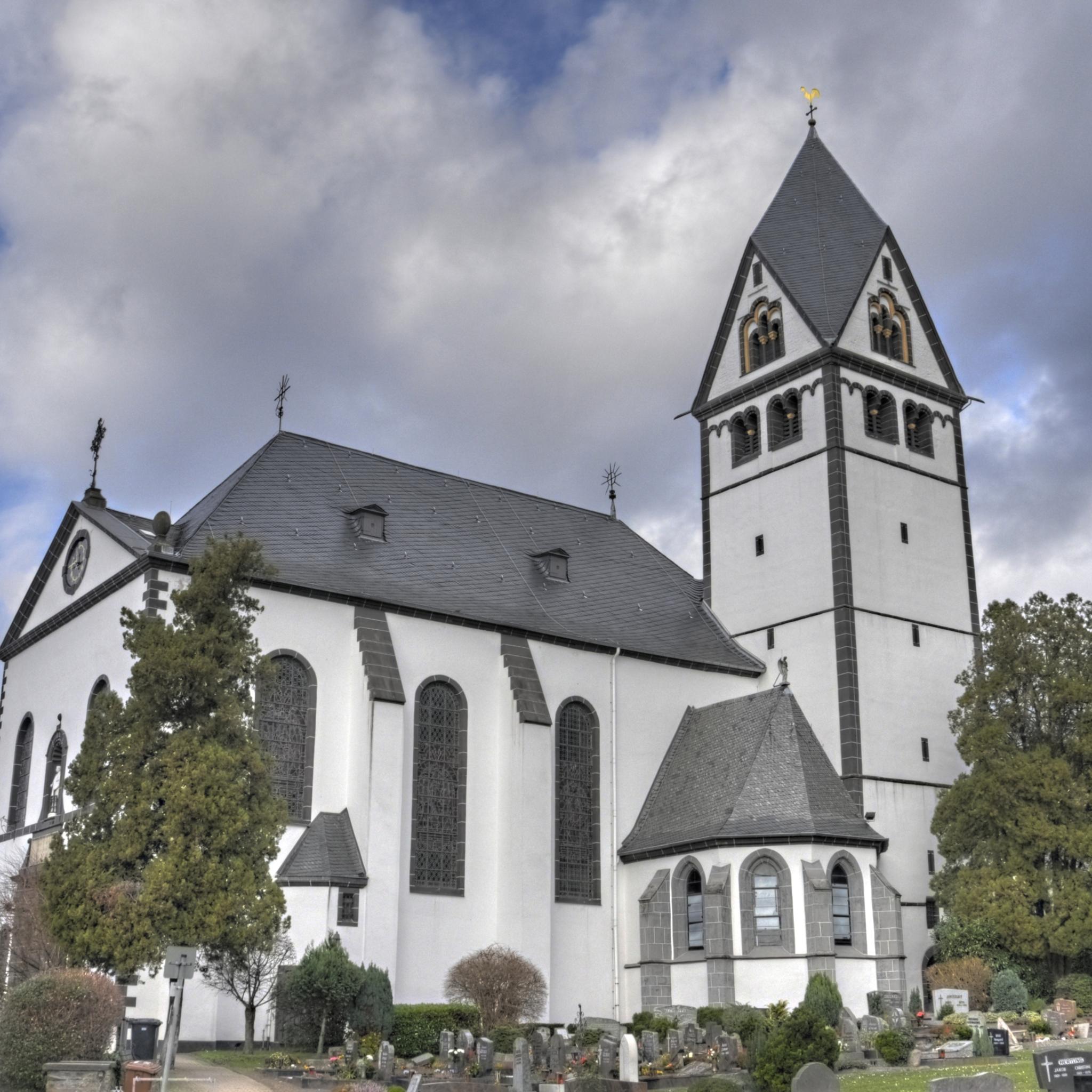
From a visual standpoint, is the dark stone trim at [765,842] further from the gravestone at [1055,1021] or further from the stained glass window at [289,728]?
the stained glass window at [289,728]

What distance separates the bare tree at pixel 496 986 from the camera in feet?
94.6

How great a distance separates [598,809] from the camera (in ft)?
113

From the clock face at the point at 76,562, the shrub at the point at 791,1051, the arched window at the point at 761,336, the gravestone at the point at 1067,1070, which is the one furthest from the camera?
the arched window at the point at 761,336

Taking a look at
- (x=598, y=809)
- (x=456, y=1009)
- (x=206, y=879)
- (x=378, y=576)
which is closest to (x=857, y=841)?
(x=598, y=809)

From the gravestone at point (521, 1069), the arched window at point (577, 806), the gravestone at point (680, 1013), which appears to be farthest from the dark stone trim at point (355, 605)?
the gravestone at point (521, 1069)

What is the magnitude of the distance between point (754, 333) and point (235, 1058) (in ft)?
85.7

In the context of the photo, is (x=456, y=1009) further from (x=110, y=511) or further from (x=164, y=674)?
(x=110, y=511)

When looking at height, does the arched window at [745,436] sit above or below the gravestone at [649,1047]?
above

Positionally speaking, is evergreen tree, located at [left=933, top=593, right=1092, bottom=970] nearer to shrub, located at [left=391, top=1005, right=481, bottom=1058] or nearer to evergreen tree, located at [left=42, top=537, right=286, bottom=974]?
shrub, located at [left=391, top=1005, right=481, bottom=1058]

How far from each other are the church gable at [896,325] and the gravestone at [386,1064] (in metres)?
24.5

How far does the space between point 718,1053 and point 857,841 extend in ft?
26.2

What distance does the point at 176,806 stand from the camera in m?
23.5

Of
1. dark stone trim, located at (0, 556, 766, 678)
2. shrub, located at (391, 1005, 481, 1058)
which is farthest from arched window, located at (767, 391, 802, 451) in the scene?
shrub, located at (391, 1005, 481, 1058)

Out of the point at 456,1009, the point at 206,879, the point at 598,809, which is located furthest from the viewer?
the point at 598,809
